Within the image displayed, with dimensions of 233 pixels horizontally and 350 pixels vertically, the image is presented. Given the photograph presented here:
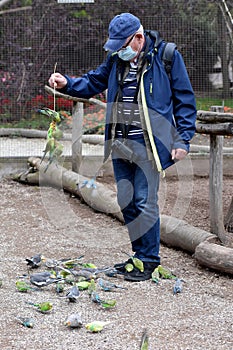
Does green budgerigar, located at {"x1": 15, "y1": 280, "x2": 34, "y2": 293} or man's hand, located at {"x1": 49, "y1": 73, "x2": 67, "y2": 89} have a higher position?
man's hand, located at {"x1": 49, "y1": 73, "x2": 67, "y2": 89}

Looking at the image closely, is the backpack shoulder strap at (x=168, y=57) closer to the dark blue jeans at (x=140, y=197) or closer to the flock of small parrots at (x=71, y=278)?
the dark blue jeans at (x=140, y=197)

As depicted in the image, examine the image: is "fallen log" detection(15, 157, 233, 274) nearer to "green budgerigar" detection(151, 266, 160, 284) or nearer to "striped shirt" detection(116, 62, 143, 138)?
"green budgerigar" detection(151, 266, 160, 284)

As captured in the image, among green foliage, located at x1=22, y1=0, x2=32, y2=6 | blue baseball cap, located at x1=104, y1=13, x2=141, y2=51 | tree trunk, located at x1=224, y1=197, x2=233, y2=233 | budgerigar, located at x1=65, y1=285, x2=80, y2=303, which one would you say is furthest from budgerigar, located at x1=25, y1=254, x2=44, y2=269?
green foliage, located at x1=22, y1=0, x2=32, y2=6

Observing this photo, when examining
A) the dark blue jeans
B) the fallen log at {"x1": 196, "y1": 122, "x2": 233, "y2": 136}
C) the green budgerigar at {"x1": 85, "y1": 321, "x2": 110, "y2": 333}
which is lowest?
the green budgerigar at {"x1": 85, "y1": 321, "x2": 110, "y2": 333}

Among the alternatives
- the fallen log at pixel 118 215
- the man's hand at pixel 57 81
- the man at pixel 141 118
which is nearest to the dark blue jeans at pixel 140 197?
the man at pixel 141 118

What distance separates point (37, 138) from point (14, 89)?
1286 mm

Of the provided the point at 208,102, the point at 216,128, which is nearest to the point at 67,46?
the point at 208,102

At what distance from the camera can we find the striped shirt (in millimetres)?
4262

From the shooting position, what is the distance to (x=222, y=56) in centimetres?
1066

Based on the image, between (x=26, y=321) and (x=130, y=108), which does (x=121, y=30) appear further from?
(x=26, y=321)

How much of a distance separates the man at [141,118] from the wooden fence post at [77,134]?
10.1 feet

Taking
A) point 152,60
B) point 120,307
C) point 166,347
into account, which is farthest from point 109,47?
point 166,347

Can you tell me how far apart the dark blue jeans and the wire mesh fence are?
5.56 m

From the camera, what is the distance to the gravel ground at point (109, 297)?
134 inches
